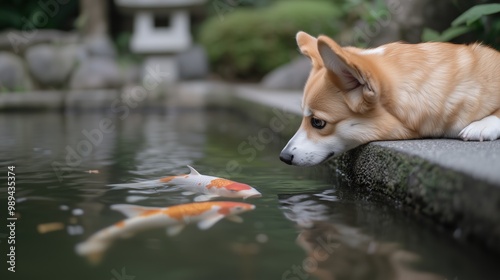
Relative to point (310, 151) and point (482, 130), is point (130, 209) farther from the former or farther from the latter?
point (482, 130)

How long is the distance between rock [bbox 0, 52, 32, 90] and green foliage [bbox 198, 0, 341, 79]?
3.44 meters

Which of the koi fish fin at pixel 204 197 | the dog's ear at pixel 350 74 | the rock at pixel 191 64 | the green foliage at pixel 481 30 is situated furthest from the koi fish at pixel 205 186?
the rock at pixel 191 64

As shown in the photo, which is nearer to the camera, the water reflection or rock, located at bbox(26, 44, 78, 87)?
the water reflection

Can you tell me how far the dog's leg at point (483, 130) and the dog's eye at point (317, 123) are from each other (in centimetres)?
63

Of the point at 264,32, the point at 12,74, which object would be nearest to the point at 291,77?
the point at 264,32

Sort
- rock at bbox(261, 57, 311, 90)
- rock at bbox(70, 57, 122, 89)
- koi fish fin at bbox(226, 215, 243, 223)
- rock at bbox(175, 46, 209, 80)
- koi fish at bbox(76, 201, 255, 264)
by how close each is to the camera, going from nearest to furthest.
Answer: koi fish at bbox(76, 201, 255, 264) → koi fish fin at bbox(226, 215, 243, 223) → rock at bbox(261, 57, 311, 90) → rock at bbox(70, 57, 122, 89) → rock at bbox(175, 46, 209, 80)

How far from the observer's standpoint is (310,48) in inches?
124

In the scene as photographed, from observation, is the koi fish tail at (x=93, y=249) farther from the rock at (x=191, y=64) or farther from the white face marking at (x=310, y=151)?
the rock at (x=191, y=64)

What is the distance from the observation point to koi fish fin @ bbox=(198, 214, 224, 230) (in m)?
2.11

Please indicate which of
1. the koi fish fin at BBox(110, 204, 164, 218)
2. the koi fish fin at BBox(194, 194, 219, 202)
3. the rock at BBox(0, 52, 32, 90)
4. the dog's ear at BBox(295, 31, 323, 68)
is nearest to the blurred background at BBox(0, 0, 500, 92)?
the rock at BBox(0, 52, 32, 90)

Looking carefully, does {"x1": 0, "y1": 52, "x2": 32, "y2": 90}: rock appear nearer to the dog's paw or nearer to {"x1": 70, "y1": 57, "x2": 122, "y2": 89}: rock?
{"x1": 70, "y1": 57, "x2": 122, "y2": 89}: rock

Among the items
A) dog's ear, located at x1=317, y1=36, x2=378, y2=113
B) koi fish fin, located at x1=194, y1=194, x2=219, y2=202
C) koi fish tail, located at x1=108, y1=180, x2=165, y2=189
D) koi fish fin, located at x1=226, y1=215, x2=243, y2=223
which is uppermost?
dog's ear, located at x1=317, y1=36, x2=378, y2=113

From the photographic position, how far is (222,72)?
1205cm

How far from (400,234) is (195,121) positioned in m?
5.26
